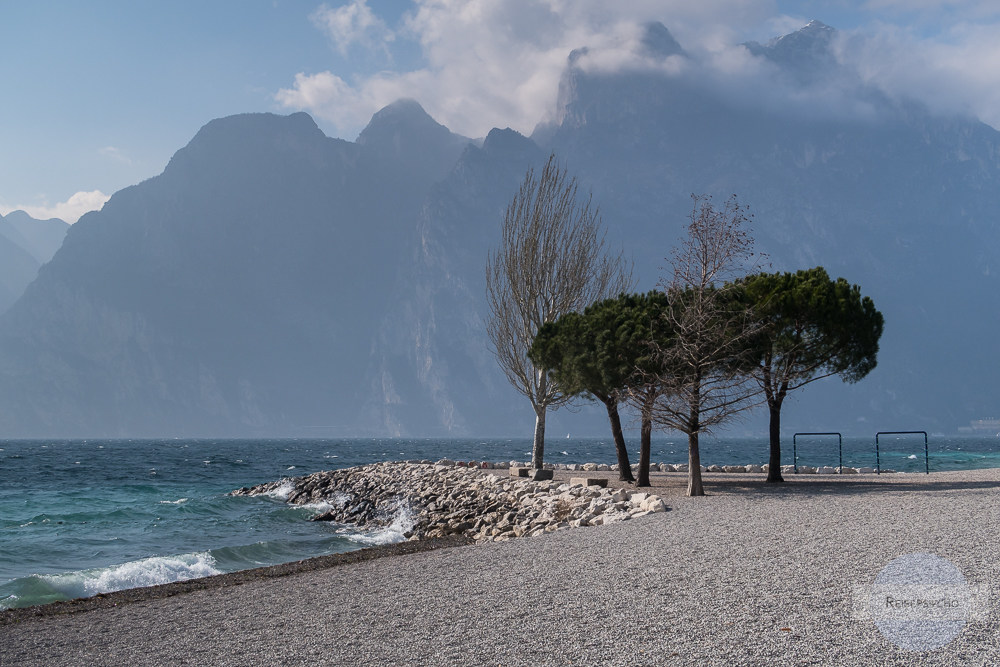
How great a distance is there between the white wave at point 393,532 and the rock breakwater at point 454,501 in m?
0.06

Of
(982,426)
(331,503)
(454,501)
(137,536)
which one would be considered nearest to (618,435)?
(454,501)

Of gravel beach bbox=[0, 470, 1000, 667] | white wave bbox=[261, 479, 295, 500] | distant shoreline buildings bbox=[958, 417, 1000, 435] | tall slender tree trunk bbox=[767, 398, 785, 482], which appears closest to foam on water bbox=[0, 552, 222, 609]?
gravel beach bbox=[0, 470, 1000, 667]

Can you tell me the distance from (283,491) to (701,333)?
23.3 metres

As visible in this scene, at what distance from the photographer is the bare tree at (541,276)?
2952 centimetres

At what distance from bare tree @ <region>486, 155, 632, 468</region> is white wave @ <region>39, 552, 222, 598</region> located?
1524cm

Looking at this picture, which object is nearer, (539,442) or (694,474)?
(694,474)

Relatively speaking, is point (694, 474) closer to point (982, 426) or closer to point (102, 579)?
point (102, 579)

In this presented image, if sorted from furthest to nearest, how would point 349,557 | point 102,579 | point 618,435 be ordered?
point 618,435 → point 349,557 → point 102,579

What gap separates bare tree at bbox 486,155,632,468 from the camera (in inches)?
1162

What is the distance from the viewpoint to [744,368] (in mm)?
21453

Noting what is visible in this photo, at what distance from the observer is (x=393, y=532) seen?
21.8 meters

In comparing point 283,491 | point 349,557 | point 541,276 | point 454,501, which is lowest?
point 283,491

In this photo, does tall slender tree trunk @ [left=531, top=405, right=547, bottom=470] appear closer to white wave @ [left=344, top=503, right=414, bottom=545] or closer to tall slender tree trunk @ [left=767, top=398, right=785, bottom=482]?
white wave @ [left=344, top=503, right=414, bottom=545]

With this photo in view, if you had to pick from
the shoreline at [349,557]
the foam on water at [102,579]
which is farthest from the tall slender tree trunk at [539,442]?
the foam on water at [102,579]
